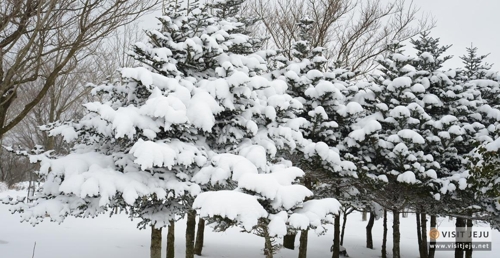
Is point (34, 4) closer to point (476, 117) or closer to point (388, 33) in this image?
point (476, 117)

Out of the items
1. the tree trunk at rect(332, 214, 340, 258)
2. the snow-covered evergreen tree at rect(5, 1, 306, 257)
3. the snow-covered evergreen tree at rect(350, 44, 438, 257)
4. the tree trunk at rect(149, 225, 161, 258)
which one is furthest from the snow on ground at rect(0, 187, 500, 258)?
the snow-covered evergreen tree at rect(350, 44, 438, 257)

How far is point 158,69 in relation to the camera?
9.81 metres

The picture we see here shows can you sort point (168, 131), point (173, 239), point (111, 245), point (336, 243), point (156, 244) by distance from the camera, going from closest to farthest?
1. point (168, 131)
2. point (156, 244)
3. point (173, 239)
4. point (111, 245)
5. point (336, 243)

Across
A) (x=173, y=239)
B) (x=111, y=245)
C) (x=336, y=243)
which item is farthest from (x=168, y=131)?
(x=336, y=243)

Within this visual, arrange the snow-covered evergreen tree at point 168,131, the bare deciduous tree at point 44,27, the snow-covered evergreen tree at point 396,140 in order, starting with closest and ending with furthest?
1. the bare deciduous tree at point 44,27
2. the snow-covered evergreen tree at point 168,131
3. the snow-covered evergreen tree at point 396,140

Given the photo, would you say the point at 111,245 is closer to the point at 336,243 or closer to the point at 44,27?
the point at 336,243

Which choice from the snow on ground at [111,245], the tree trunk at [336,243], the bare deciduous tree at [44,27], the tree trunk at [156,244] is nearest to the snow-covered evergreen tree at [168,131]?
the tree trunk at [156,244]

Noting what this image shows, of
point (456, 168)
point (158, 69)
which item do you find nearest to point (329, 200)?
point (158, 69)

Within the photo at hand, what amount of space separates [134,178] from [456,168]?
458 inches

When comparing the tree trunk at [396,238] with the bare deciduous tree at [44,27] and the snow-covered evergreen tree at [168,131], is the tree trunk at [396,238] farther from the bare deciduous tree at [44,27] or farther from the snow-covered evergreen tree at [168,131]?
the bare deciduous tree at [44,27]

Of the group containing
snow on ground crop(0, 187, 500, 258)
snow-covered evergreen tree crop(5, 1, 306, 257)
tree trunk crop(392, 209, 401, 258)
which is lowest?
snow on ground crop(0, 187, 500, 258)

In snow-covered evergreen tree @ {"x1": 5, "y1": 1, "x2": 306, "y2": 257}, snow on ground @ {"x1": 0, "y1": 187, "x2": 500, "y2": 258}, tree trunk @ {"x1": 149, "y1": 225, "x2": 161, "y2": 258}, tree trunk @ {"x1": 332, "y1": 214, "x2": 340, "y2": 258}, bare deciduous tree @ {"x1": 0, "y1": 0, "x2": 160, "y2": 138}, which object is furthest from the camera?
tree trunk @ {"x1": 332, "y1": 214, "x2": 340, "y2": 258}

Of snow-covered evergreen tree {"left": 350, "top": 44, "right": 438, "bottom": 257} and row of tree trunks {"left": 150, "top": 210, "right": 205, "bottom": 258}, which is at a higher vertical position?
snow-covered evergreen tree {"left": 350, "top": 44, "right": 438, "bottom": 257}

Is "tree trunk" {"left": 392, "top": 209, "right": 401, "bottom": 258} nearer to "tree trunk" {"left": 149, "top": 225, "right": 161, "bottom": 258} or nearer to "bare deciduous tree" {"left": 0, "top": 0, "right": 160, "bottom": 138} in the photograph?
"tree trunk" {"left": 149, "top": 225, "right": 161, "bottom": 258}
